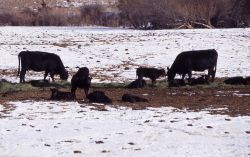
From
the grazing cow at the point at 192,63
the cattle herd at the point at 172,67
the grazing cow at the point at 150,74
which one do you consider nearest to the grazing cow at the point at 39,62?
the cattle herd at the point at 172,67

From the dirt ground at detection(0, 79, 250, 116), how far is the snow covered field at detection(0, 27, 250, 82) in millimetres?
4342

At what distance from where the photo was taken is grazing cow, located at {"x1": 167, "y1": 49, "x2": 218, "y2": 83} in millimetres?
23656

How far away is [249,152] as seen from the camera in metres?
11.5

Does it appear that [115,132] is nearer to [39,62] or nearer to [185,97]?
[185,97]

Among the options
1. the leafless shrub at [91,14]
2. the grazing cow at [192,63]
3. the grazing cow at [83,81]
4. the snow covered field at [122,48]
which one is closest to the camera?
the grazing cow at [83,81]

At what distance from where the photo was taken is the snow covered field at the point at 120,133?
459 inches

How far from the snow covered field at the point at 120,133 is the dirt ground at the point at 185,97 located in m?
0.87

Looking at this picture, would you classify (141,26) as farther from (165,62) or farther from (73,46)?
(165,62)

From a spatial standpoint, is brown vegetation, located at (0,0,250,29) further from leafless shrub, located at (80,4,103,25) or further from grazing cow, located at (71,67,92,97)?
grazing cow, located at (71,67,92,97)

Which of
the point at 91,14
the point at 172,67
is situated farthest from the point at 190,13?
the point at 172,67

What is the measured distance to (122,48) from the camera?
118 feet

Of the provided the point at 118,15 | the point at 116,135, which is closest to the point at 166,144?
the point at 116,135

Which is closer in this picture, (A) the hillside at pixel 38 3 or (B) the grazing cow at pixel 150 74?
(B) the grazing cow at pixel 150 74

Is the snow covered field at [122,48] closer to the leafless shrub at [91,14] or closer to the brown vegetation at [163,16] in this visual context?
the brown vegetation at [163,16]
